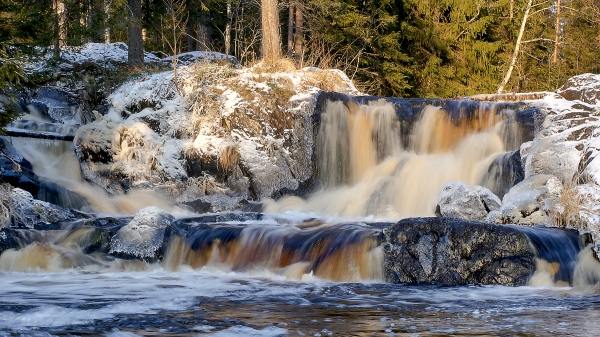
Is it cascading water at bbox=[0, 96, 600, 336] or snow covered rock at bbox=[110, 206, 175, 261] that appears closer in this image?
cascading water at bbox=[0, 96, 600, 336]

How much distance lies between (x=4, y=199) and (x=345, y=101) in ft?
23.1

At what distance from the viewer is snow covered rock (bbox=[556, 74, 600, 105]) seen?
13.5 m

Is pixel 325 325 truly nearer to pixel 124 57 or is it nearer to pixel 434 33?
pixel 124 57

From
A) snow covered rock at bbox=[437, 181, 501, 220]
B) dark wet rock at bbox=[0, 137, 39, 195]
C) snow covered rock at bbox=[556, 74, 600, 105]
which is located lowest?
snow covered rock at bbox=[437, 181, 501, 220]

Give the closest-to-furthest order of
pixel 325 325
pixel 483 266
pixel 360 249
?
pixel 325 325 → pixel 483 266 → pixel 360 249

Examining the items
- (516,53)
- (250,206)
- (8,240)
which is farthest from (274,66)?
(516,53)

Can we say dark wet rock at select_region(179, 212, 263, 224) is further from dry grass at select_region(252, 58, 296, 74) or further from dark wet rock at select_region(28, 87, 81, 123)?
dark wet rock at select_region(28, 87, 81, 123)

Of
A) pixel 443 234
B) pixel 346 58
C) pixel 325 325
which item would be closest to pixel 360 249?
pixel 443 234

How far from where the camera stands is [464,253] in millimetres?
8805

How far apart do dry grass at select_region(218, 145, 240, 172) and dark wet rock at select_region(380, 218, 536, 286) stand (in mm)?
6373

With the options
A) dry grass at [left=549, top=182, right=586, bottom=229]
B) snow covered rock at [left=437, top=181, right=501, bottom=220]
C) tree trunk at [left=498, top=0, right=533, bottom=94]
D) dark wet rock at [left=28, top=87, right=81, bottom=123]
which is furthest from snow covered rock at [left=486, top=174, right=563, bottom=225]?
tree trunk at [left=498, top=0, right=533, bottom=94]

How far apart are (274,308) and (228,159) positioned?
7910 mm

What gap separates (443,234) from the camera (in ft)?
29.3

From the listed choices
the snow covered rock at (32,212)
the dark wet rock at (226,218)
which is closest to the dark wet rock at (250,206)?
the dark wet rock at (226,218)
